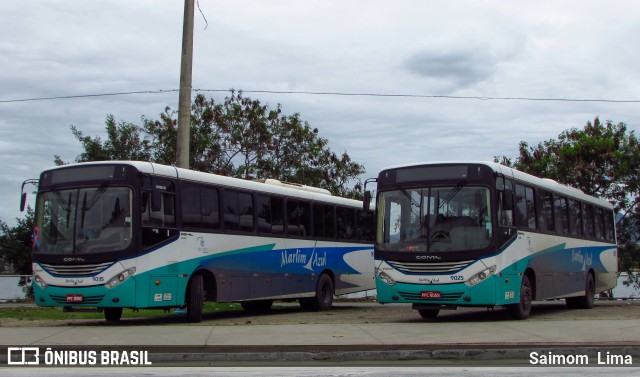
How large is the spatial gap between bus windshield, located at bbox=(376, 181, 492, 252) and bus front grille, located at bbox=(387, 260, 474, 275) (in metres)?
0.27

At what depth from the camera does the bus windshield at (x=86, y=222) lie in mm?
17016

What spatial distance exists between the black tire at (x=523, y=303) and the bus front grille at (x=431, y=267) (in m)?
1.95

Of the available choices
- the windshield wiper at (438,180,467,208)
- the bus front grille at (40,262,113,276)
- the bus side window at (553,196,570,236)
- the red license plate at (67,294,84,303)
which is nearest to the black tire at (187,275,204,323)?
the bus front grille at (40,262,113,276)

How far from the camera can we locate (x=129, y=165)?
1722cm

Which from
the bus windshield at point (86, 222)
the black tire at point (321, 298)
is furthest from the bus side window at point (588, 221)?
the bus windshield at point (86, 222)

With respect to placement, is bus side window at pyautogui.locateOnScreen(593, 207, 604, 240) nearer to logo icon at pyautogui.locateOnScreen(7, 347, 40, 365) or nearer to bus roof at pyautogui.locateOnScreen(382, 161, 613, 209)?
bus roof at pyautogui.locateOnScreen(382, 161, 613, 209)

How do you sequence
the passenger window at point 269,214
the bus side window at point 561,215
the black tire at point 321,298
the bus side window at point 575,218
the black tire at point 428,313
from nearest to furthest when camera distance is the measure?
1. the black tire at point 428,313
2. the passenger window at point 269,214
3. the bus side window at point 561,215
4. the bus side window at point 575,218
5. the black tire at point 321,298

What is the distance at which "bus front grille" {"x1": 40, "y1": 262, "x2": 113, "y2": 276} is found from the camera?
16.9 metres

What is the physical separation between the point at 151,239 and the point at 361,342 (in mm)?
5902

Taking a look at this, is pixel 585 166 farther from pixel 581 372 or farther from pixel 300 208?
pixel 581 372

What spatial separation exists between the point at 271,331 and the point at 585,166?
84.5ft

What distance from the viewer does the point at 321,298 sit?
82.0 feet

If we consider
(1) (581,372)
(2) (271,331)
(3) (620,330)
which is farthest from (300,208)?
(1) (581,372)

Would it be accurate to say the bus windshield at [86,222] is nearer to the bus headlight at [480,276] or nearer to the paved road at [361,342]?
the paved road at [361,342]
